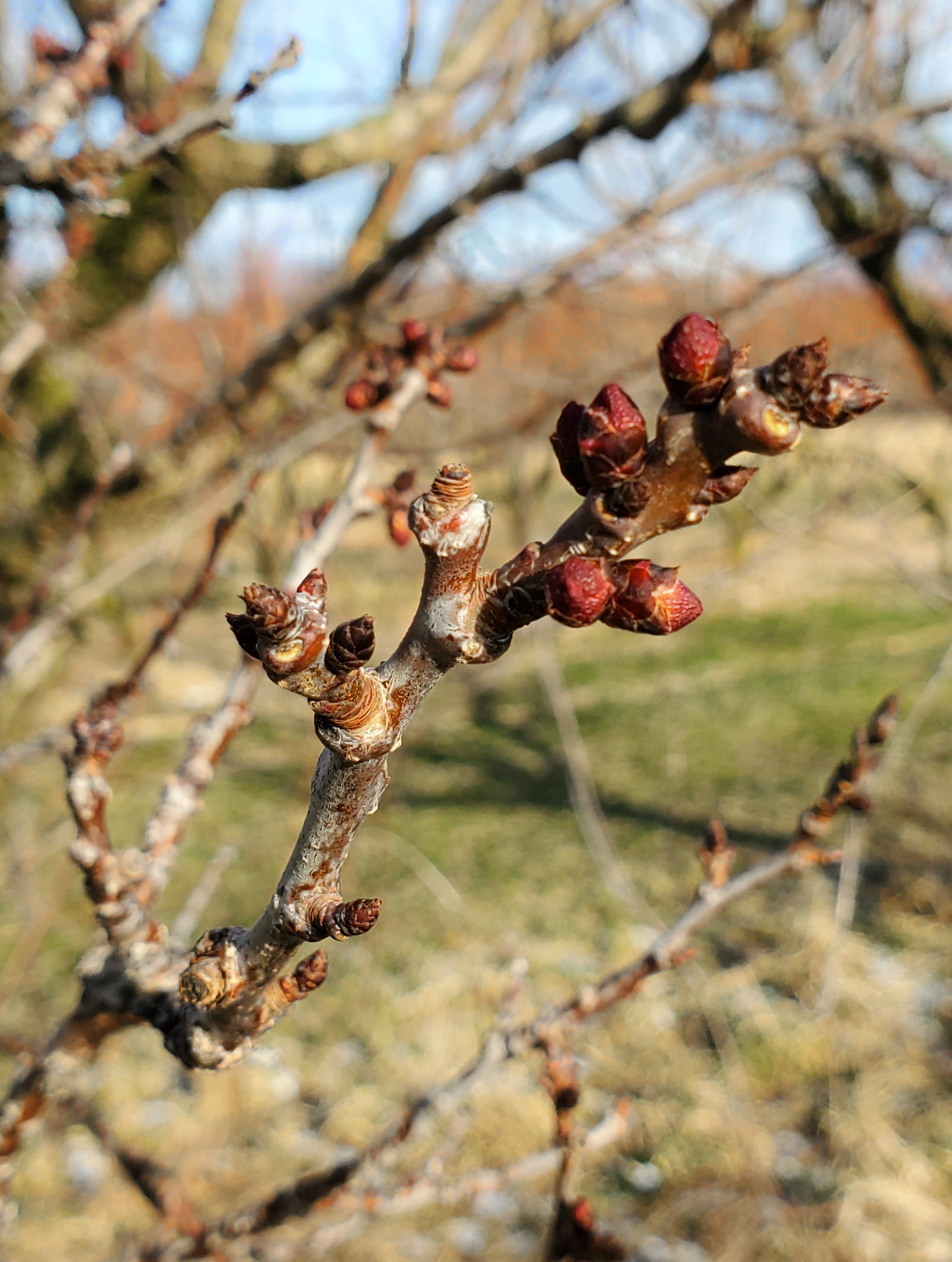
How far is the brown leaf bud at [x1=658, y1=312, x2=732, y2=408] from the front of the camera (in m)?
0.45

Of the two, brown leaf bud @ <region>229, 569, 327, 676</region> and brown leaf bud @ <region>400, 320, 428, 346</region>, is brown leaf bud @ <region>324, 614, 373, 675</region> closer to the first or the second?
brown leaf bud @ <region>229, 569, 327, 676</region>

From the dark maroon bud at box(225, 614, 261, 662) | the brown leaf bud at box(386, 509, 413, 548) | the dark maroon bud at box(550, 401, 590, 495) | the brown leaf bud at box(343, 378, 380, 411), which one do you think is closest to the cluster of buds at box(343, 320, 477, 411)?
the brown leaf bud at box(343, 378, 380, 411)

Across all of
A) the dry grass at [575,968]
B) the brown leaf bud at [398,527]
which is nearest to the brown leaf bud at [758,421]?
the brown leaf bud at [398,527]

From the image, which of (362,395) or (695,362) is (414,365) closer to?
A: (362,395)

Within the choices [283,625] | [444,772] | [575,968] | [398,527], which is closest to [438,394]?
[398,527]

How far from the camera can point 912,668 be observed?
7.71 m

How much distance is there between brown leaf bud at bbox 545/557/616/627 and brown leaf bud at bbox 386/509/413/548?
1.92 feet

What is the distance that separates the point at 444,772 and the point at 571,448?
6803 mm

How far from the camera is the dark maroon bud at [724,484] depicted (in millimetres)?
456

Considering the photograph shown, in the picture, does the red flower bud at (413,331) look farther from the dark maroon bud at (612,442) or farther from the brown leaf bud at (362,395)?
the dark maroon bud at (612,442)

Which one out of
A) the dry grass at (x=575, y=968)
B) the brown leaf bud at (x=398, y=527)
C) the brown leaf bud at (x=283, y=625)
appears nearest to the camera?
the brown leaf bud at (x=283, y=625)

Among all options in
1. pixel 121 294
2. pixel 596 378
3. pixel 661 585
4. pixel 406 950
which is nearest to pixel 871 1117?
pixel 406 950

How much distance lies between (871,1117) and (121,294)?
4.08 m

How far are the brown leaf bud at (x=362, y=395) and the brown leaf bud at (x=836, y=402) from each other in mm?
771
